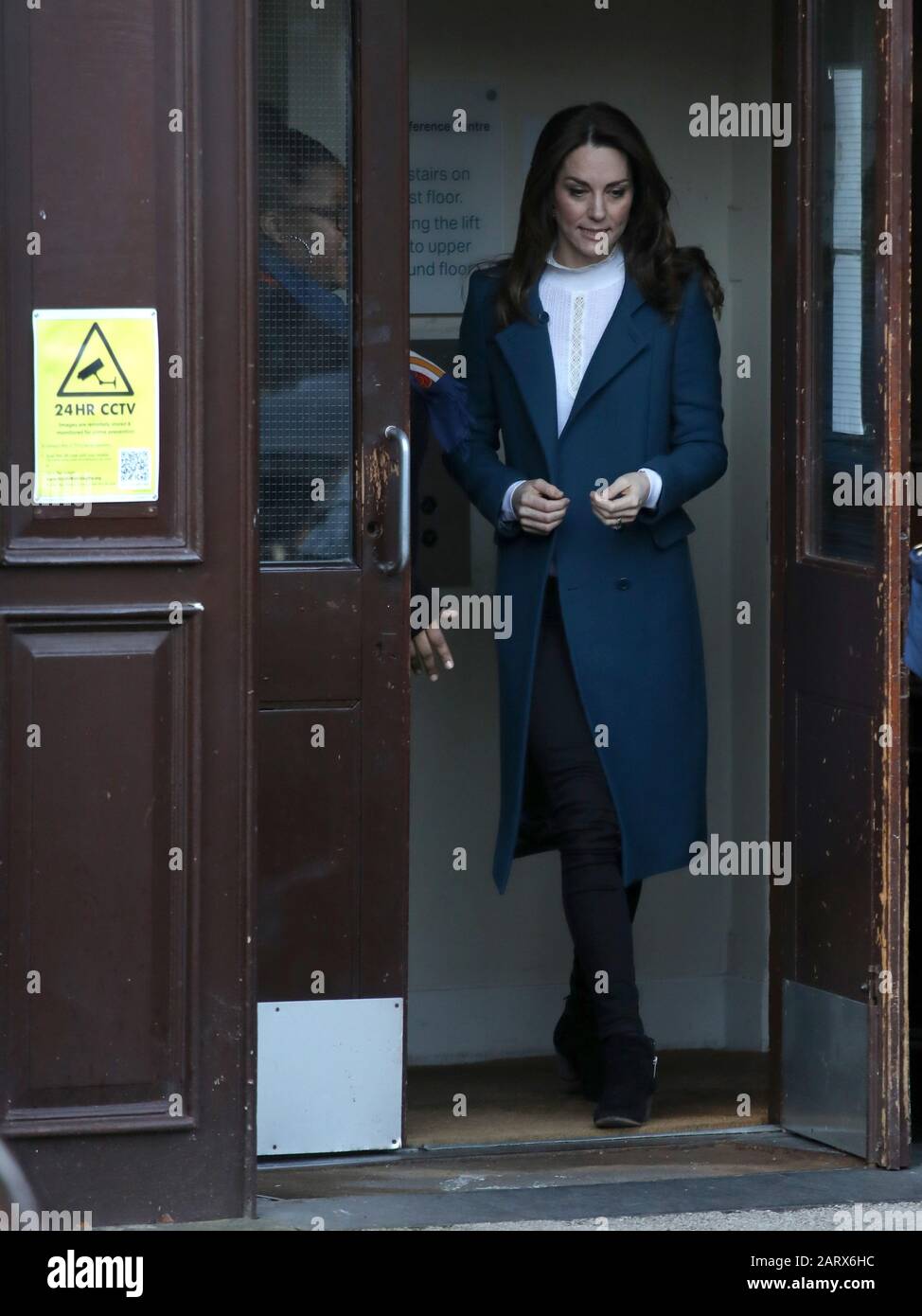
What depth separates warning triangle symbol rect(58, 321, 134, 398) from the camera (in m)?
3.70

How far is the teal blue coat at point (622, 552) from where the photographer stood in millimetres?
4727

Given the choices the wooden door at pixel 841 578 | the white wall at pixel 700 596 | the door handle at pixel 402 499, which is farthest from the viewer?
the white wall at pixel 700 596

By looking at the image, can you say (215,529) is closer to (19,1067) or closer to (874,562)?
(19,1067)

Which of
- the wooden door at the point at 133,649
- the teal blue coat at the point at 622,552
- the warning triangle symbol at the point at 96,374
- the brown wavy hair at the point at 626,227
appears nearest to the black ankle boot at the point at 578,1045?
the teal blue coat at the point at 622,552

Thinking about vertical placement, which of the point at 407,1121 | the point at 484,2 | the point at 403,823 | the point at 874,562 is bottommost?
the point at 407,1121

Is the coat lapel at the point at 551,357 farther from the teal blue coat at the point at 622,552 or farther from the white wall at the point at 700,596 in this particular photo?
the white wall at the point at 700,596

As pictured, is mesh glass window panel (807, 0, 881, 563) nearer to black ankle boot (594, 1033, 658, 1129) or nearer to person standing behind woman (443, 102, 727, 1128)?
person standing behind woman (443, 102, 727, 1128)

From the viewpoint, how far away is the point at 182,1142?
12.5 ft

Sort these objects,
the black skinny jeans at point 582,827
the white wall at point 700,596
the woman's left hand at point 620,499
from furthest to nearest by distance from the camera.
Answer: the white wall at point 700,596
the black skinny jeans at point 582,827
the woman's left hand at point 620,499

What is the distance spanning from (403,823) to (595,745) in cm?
50

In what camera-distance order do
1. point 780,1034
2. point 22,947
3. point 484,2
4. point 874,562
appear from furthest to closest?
1. point 484,2
2. point 780,1034
3. point 874,562
4. point 22,947

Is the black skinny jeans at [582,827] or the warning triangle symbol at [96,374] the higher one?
the warning triangle symbol at [96,374]

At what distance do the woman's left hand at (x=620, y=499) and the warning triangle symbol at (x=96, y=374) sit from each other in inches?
45.0

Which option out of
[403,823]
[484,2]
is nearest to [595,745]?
[403,823]
